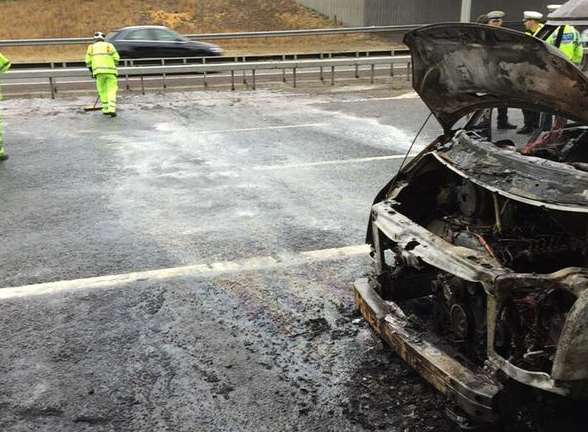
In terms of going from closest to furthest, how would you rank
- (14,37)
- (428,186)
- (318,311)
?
(428,186) → (318,311) → (14,37)

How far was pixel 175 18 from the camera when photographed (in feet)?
103

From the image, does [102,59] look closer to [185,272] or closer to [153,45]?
[153,45]

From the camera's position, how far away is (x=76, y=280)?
5016 mm

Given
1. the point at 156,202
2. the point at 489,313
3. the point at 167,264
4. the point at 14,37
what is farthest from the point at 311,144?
the point at 14,37

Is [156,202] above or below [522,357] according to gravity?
below

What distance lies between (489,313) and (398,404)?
33.2 inches

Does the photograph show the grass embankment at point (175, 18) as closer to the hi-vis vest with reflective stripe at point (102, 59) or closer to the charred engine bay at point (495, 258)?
the hi-vis vest with reflective stripe at point (102, 59)

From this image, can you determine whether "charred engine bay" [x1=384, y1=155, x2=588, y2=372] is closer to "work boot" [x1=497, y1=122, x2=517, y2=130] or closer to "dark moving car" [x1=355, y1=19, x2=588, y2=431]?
"dark moving car" [x1=355, y1=19, x2=588, y2=431]

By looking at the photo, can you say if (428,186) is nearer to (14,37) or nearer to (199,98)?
(199,98)

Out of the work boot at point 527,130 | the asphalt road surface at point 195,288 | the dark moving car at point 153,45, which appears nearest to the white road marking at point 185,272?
the asphalt road surface at point 195,288

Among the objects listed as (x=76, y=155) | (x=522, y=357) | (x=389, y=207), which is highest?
(x=389, y=207)

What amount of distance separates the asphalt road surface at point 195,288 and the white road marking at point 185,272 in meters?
0.02

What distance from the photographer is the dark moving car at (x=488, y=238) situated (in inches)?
110

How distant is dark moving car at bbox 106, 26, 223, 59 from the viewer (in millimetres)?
18422
